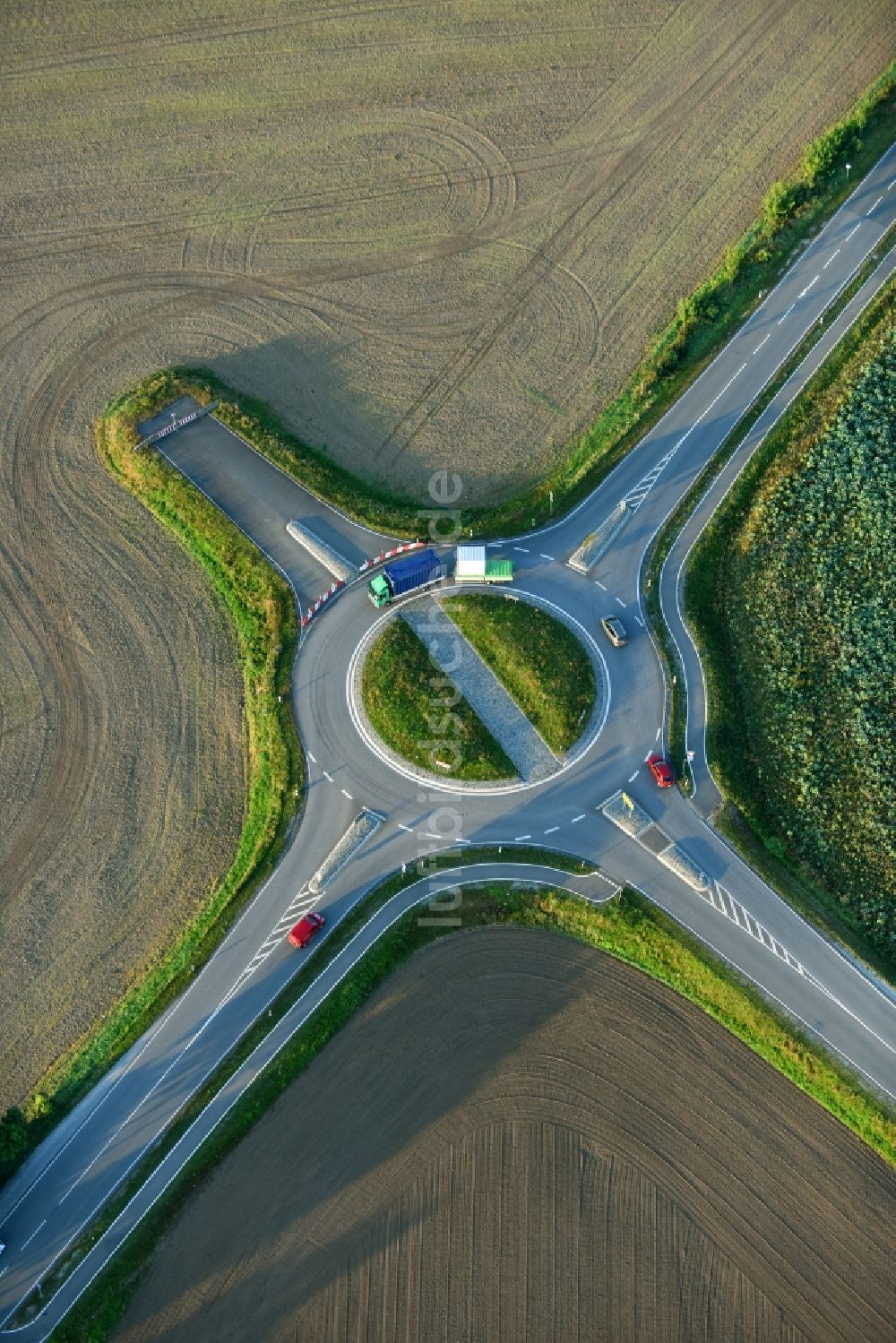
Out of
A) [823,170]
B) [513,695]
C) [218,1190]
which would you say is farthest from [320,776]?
[823,170]

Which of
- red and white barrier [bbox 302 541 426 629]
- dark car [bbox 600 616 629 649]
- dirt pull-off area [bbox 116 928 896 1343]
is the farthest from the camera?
red and white barrier [bbox 302 541 426 629]

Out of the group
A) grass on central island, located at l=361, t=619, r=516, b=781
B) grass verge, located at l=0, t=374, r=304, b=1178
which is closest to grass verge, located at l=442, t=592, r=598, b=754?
grass on central island, located at l=361, t=619, r=516, b=781

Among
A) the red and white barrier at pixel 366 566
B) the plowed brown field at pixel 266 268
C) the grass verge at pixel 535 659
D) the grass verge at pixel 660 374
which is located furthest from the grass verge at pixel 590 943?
the grass verge at pixel 660 374

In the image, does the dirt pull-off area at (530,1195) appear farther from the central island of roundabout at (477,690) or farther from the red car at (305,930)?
the central island of roundabout at (477,690)

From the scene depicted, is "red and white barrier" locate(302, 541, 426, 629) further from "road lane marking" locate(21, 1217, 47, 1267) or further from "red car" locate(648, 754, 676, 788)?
"road lane marking" locate(21, 1217, 47, 1267)

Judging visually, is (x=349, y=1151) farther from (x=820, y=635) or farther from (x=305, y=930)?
(x=820, y=635)

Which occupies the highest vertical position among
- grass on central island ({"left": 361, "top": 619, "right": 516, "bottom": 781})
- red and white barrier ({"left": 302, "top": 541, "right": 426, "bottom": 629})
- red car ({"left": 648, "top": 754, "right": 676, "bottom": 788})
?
red and white barrier ({"left": 302, "top": 541, "right": 426, "bottom": 629})
